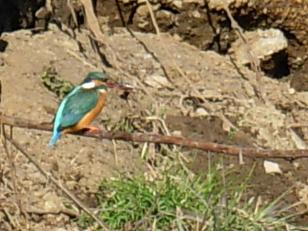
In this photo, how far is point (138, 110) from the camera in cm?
686

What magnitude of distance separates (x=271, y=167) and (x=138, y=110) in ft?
2.57

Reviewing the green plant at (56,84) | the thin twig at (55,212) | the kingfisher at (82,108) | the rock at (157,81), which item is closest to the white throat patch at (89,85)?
the kingfisher at (82,108)

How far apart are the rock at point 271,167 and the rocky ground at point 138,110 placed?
3 cm

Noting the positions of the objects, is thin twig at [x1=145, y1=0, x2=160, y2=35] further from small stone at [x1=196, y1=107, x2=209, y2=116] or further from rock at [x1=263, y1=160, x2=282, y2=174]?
rock at [x1=263, y1=160, x2=282, y2=174]

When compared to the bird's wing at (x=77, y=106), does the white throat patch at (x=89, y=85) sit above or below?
below

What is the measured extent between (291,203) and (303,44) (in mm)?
2008

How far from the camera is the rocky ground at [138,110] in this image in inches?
237

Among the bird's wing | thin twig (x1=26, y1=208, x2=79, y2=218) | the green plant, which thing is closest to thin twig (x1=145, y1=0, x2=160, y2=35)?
the green plant

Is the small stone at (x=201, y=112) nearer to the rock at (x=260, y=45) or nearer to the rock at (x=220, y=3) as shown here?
the rock at (x=260, y=45)

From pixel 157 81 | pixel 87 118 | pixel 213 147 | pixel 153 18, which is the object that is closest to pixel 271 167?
pixel 157 81

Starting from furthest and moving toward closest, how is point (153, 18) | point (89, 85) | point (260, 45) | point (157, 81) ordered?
point (260, 45) → point (153, 18) → point (157, 81) → point (89, 85)

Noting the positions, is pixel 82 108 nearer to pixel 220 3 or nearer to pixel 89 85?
pixel 89 85

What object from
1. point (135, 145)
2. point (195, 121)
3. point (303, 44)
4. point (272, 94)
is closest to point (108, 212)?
point (135, 145)

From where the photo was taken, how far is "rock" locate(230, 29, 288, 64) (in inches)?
307
